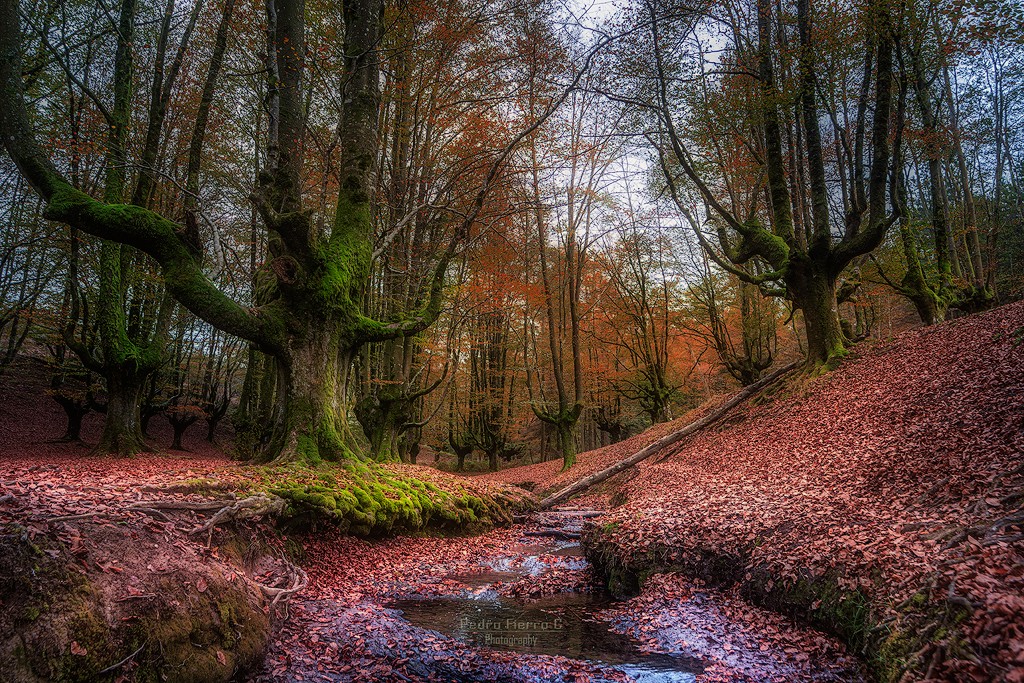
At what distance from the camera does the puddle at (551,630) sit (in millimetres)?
4027

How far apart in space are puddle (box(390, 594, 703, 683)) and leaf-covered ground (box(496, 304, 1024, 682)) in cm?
123

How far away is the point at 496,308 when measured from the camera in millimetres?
20297

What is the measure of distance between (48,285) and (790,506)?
2355 cm

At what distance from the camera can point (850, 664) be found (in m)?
3.68

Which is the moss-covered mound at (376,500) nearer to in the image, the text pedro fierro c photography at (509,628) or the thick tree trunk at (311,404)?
the thick tree trunk at (311,404)

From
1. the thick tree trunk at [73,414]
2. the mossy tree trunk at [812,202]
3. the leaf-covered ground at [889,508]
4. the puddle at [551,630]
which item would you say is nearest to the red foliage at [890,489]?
the leaf-covered ground at [889,508]

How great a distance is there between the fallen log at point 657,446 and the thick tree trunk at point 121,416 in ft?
35.9

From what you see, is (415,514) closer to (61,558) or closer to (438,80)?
(61,558)

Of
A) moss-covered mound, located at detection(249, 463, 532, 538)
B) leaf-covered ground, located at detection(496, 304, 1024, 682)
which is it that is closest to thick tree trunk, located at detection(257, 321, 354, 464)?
moss-covered mound, located at detection(249, 463, 532, 538)

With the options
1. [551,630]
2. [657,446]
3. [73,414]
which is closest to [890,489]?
[551,630]

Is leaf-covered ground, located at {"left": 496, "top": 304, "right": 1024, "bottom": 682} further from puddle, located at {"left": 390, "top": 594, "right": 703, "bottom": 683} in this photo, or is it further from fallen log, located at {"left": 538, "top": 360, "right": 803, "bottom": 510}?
fallen log, located at {"left": 538, "top": 360, "right": 803, "bottom": 510}

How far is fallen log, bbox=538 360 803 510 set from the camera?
1291 centimetres

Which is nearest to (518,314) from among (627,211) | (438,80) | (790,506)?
(627,211)

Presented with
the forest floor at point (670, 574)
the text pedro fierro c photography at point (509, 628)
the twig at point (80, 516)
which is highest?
the twig at point (80, 516)
